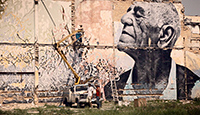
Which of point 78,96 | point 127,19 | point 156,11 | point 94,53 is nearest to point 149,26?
point 156,11

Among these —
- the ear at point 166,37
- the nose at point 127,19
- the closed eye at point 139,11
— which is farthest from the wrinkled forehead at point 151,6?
the ear at point 166,37

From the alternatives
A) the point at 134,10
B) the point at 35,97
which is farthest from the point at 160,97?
the point at 35,97

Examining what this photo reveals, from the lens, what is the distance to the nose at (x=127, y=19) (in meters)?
23.7

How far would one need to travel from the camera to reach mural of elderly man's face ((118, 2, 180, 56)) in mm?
23719

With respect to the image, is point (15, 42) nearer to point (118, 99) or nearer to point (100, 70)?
point (100, 70)

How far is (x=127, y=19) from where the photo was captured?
2375cm

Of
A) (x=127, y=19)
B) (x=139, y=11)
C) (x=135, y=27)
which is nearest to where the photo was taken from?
(x=127, y=19)

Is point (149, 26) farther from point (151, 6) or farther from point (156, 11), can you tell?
point (151, 6)

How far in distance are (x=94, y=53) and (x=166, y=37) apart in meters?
5.50

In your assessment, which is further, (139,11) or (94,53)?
(139,11)

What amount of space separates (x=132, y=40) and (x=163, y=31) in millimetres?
2473

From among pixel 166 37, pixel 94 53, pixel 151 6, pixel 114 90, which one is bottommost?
pixel 114 90

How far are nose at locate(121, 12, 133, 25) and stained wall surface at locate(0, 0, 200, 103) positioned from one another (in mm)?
77

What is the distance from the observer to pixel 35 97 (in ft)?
70.5
